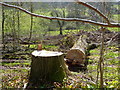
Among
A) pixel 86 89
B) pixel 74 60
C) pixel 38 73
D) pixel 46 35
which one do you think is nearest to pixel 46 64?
pixel 38 73

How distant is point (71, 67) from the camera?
6.33 m

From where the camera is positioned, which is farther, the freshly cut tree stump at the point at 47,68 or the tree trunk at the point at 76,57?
the tree trunk at the point at 76,57

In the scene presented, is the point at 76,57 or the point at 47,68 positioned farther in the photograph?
the point at 76,57

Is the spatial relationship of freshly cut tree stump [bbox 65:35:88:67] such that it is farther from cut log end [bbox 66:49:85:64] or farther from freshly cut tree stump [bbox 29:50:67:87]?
freshly cut tree stump [bbox 29:50:67:87]

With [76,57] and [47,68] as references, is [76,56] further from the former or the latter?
[47,68]

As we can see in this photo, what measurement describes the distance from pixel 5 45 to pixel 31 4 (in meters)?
3.06

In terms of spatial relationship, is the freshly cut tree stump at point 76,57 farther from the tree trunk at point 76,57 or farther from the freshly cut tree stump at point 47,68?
the freshly cut tree stump at point 47,68

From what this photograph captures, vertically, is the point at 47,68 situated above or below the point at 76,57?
above

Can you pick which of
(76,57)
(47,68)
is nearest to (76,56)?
(76,57)

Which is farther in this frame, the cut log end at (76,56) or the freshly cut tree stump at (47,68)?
the cut log end at (76,56)

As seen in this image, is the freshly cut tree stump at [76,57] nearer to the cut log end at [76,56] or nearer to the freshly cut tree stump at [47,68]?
the cut log end at [76,56]

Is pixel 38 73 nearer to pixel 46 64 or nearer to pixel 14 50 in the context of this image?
pixel 46 64

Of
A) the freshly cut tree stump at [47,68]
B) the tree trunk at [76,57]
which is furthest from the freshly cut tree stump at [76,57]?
the freshly cut tree stump at [47,68]

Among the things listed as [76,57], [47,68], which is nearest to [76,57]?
→ [76,57]
